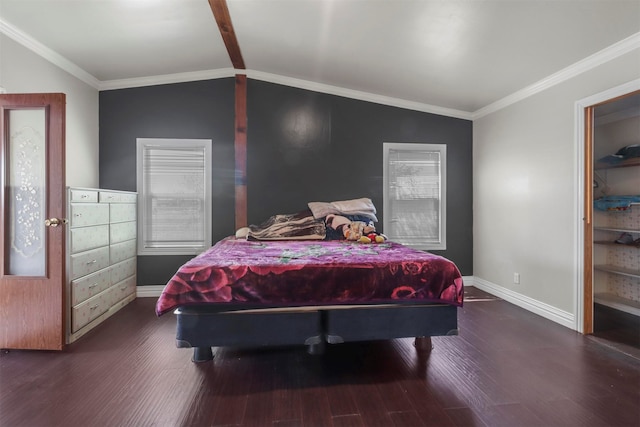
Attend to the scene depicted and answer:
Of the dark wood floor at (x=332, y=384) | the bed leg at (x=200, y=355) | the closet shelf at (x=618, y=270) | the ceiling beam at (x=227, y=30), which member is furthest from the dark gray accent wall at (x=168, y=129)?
the closet shelf at (x=618, y=270)

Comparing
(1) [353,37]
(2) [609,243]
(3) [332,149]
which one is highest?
(1) [353,37]

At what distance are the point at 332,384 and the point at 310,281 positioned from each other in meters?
0.64

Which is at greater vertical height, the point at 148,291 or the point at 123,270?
the point at 123,270

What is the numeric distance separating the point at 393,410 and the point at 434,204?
9.71ft

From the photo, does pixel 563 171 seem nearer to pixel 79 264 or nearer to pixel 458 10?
pixel 458 10

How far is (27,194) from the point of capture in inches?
90.5

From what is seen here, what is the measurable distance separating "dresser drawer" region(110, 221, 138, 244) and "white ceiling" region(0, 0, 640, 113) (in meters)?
1.69

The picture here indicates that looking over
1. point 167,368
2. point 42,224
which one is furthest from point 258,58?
point 167,368

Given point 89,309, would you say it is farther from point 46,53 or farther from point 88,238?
point 46,53

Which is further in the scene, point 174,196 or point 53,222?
point 174,196

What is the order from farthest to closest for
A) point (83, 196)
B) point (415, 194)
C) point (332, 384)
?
point (415, 194) < point (83, 196) < point (332, 384)

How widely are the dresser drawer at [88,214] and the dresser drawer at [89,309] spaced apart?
26.9 inches

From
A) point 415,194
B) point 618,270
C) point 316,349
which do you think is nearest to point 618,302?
point 618,270

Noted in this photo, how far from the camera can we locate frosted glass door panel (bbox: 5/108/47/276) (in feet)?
7.45
